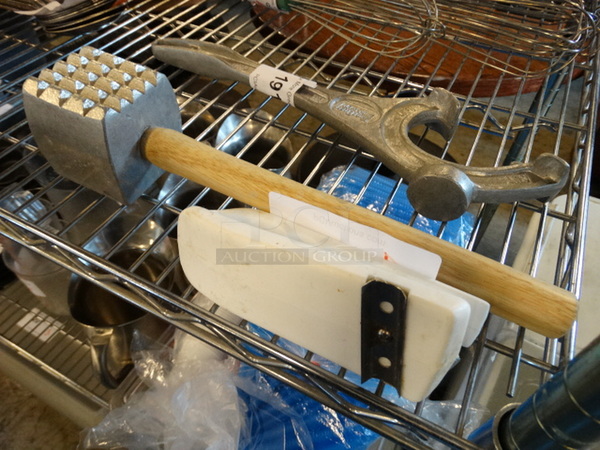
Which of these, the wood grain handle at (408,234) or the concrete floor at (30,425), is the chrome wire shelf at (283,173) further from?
the concrete floor at (30,425)

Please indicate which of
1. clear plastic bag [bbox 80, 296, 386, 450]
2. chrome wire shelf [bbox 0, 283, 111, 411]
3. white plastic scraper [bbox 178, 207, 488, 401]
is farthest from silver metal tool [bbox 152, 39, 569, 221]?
chrome wire shelf [bbox 0, 283, 111, 411]

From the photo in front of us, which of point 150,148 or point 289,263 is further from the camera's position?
point 150,148

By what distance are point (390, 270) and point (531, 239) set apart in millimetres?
515

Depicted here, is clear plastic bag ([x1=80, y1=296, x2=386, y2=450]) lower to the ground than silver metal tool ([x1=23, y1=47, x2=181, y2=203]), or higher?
lower

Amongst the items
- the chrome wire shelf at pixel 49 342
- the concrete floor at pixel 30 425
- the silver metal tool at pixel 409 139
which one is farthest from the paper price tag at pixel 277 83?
the concrete floor at pixel 30 425

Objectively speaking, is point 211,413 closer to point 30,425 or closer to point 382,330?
point 382,330

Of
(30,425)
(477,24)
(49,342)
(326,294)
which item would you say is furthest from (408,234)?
(30,425)

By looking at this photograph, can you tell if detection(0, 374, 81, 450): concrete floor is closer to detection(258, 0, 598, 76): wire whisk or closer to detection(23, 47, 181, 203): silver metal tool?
detection(23, 47, 181, 203): silver metal tool

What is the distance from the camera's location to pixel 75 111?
1.31ft

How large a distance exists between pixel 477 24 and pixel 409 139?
0.33m

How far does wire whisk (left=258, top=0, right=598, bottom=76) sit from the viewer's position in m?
0.62

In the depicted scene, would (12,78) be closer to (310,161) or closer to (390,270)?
(310,161)

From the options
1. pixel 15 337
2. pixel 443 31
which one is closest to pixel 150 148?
pixel 443 31

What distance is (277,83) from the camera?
0.53 m
